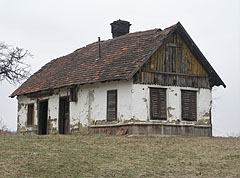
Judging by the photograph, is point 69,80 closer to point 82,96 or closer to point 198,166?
point 82,96

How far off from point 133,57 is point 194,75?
3.53m

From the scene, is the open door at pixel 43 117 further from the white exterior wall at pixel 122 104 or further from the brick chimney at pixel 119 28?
the brick chimney at pixel 119 28

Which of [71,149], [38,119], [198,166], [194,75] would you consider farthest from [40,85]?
[198,166]

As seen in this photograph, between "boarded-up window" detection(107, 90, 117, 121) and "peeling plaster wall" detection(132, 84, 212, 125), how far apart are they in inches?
45.9

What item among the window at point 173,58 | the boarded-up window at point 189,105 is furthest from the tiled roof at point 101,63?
the boarded-up window at point 189,105

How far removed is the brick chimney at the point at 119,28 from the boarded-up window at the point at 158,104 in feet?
24.0

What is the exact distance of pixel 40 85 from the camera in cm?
2772

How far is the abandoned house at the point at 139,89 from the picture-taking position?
21.9 metres

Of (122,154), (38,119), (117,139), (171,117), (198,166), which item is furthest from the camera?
(38,119)

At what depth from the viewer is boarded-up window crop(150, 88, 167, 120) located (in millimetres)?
22128

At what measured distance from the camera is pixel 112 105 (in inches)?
888

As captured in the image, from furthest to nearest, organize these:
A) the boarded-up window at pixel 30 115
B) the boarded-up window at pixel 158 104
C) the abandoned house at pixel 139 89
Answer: the boarded-up window at pixel 30 115
the boarded-up window at pixel 158 104
the abandoned house at pixel 139 89

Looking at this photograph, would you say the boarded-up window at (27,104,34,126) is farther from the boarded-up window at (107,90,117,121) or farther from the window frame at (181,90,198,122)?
the window frame at (181,90,198,122)

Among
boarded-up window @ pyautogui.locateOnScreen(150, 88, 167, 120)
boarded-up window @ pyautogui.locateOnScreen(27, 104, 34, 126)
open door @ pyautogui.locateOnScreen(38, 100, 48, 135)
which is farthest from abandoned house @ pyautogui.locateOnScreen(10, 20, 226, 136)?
boarded-up window @ pyautogui.locateOnScreen(27, 104, 34, 126)
